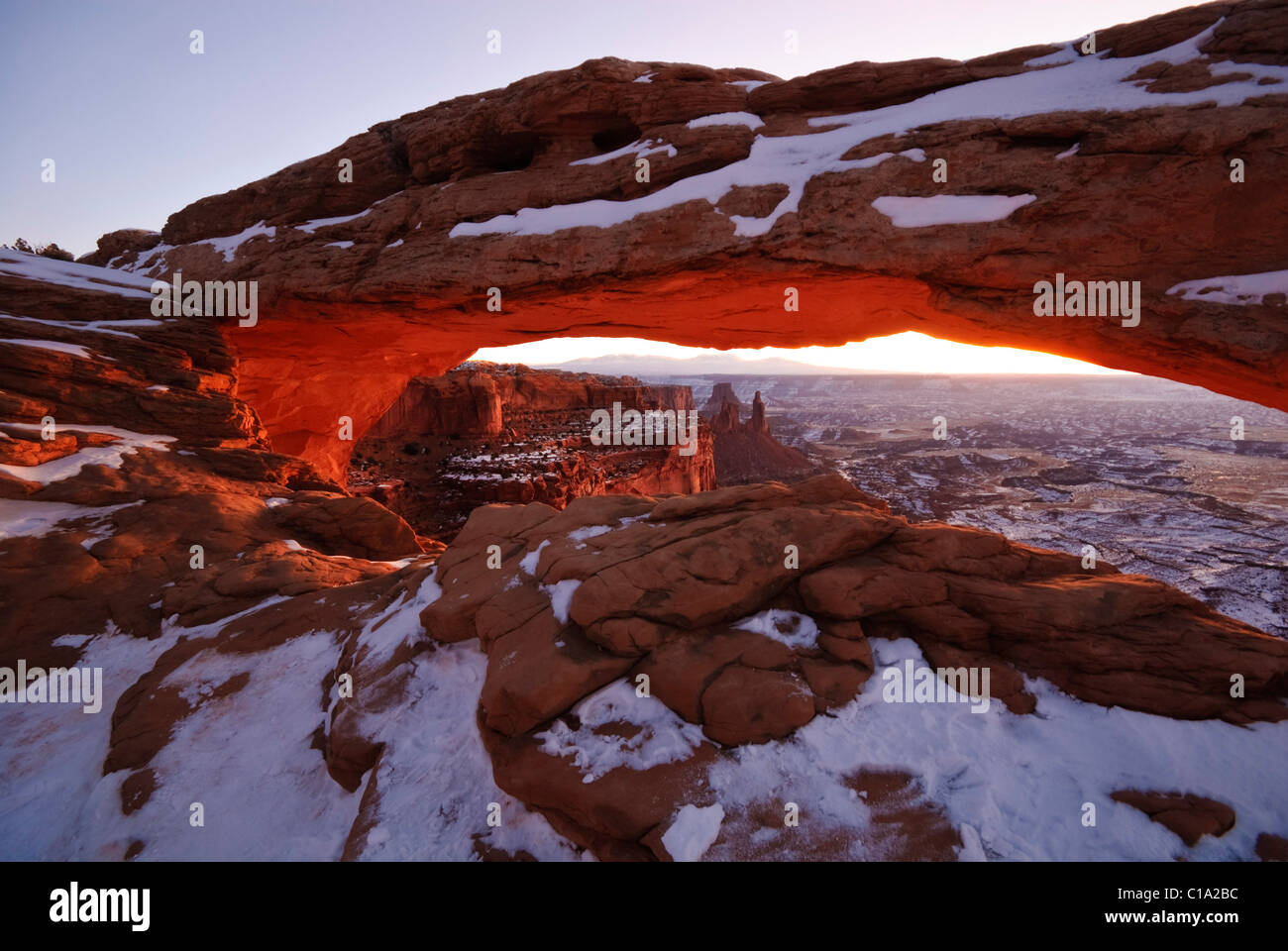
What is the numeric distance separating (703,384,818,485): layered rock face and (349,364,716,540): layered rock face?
942 cm

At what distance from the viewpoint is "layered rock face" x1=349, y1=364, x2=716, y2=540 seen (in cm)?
2302

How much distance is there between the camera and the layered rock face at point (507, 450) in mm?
23016

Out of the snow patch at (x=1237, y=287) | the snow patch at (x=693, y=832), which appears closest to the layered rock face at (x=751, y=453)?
the snow patch at (x=1237, y=287)

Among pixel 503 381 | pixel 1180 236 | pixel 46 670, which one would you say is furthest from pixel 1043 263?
pixel 503 381

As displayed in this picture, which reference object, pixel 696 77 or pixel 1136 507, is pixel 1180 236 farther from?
pixel 1136 507

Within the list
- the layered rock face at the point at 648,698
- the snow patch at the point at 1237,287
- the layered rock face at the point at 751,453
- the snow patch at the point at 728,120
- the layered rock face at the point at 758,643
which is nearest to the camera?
the layered rock face at the point at 648,698

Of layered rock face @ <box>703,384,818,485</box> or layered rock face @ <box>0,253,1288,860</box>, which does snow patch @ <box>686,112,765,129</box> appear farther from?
layered rock face @ <box>703,384,818,485</box>

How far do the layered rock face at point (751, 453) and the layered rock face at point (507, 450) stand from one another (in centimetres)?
942

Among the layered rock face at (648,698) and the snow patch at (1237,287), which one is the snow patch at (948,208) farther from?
the layered rock face at (648,698)

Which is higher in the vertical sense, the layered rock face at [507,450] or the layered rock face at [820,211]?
the layered rock face at [820,211]

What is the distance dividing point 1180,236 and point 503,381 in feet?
119

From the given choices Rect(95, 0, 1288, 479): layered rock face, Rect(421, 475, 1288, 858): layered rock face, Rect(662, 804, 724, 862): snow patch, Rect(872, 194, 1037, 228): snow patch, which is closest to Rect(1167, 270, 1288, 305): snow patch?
Rect(95, 0, 1288, 479): layered rock face

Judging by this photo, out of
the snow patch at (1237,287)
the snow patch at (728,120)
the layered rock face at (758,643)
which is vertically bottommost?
the layered rock face at (758,643)
